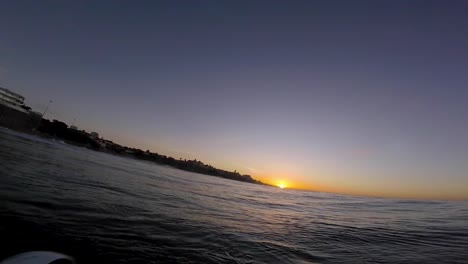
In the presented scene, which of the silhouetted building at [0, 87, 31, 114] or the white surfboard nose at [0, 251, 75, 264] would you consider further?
the silhouetted building at [0, 87, 31, 114]

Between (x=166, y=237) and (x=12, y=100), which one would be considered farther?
(x=12, y=100)

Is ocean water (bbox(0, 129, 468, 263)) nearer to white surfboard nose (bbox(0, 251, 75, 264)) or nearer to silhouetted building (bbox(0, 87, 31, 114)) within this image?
white surfboard nose (bbox(0, 251, 75, 264))

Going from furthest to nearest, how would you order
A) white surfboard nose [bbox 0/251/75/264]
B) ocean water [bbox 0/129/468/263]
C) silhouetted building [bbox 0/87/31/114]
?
silhouetted building [bbox 0/87/31/114] → ocean water [bbox 0/129/468/263] → white surfboard nose [bbox 0/251/75/264]

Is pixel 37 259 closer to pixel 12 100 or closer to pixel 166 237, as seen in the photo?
pixel 166 237

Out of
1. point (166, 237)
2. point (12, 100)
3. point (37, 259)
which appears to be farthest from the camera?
point (12, 100)

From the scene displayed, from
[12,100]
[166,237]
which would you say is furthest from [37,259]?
[12,100]

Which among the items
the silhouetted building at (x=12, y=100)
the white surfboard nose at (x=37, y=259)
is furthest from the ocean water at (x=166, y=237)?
the silhouetted building at (x=12, y=100)

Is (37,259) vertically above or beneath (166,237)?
above

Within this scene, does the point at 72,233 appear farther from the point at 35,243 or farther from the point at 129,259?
the point at 129,259

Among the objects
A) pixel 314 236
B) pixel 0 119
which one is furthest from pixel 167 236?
pixel 0 119

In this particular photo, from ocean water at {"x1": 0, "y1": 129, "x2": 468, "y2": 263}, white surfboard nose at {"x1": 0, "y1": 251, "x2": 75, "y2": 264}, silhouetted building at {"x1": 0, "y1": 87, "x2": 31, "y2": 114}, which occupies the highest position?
silhouetted building at {"x1": 0, "y1": 87, "x2": 31, "y2": 114}

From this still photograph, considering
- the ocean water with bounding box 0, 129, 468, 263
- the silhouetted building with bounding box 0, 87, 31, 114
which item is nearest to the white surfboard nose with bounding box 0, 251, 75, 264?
the ocean water with bounding box 0, 129, 468, 263

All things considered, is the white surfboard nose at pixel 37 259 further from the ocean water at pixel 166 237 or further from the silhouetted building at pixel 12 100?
the silhouetted building at pixel 12 100

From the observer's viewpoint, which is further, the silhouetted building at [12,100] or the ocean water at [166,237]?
the silhouetted building at [12,100]
